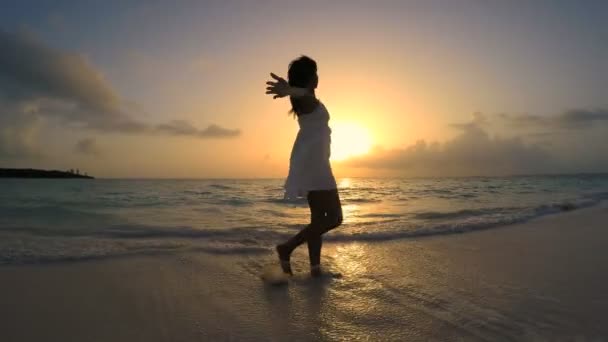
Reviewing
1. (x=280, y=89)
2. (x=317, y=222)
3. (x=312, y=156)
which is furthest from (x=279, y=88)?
(x=317, y=222)

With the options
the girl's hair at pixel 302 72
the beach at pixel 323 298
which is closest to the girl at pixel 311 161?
the girl's hair at pixel 302 72

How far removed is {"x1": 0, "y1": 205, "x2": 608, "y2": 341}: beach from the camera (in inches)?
86.5

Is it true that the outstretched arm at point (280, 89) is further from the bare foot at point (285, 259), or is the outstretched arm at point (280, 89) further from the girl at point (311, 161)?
the bare foot at point (285, 259)

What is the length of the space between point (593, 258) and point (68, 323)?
16.4ft

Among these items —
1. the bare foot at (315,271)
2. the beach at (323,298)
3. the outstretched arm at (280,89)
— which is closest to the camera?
the beach at (323,298)

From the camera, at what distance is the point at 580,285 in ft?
10.1

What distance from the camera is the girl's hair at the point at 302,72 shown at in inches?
136

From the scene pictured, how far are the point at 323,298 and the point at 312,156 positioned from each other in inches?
50.5

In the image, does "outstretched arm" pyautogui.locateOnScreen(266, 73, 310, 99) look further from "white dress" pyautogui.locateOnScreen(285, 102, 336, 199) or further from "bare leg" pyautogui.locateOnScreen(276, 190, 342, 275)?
"bare leg" pyautogui.locateOnScreen(276, 190, 342, 275)

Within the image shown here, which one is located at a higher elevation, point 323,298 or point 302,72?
point 302,72

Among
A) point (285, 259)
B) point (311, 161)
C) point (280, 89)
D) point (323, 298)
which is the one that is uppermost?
point (280, 89)

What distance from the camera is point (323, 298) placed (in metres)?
2.84

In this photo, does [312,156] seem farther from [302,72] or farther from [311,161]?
[302,72]

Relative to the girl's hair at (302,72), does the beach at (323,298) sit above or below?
below
